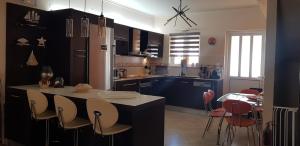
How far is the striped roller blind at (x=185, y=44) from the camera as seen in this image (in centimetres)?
664

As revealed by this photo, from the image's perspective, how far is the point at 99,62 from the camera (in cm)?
439

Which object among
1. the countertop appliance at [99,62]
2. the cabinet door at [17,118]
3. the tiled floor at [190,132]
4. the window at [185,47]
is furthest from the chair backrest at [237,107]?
the window at [185,47]

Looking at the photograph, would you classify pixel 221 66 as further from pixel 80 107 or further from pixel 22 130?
pixel 22 130

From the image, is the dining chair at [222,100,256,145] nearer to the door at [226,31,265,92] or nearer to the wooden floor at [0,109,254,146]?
the wooden floor at [0,109,254,146]

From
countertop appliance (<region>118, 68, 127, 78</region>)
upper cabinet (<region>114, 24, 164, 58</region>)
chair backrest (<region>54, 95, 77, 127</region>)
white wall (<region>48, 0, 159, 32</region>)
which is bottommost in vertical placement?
chair backrest (<region>54, 95, 77, 127</region>)

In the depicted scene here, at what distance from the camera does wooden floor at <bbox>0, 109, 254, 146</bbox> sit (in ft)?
12.8

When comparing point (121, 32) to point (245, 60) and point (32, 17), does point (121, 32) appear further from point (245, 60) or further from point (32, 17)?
point (245, 60)

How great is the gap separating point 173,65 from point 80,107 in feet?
14.4

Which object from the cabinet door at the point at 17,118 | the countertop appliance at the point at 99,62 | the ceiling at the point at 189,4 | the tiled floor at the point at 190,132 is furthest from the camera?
the ceiling at the point at 189,4

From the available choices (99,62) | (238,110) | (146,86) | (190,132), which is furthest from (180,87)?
(238,110)

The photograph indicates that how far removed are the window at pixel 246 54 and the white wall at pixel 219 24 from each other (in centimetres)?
29

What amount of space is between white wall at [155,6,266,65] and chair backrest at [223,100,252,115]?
9.71 feet

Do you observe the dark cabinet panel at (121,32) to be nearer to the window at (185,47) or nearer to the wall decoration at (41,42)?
the wall decoration at (41,42)

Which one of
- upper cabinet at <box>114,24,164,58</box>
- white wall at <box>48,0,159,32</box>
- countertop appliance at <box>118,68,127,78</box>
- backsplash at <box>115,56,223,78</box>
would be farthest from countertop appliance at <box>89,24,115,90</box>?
backsplash at <box>115,56,223,78</box>
